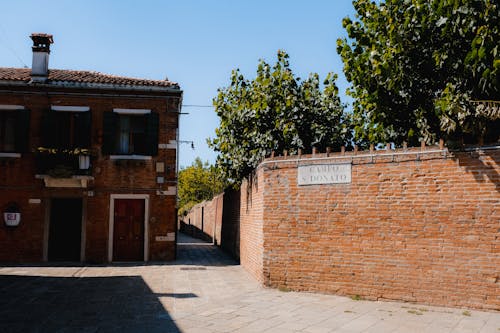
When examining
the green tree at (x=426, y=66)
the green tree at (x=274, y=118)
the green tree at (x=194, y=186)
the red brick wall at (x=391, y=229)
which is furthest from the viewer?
the green tree at (x=194, y=186)

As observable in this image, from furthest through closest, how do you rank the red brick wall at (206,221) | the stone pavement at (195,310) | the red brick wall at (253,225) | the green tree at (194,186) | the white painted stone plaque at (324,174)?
the green tree at (194,186)
the red brick wall at (206,221)
the red brick wall at (253,225)
the white painted stone plaque at (324,174)
the stone pavement at (195,310)

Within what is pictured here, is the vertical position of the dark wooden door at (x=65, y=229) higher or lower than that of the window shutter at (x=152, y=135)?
lower

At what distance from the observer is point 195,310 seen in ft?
24.1

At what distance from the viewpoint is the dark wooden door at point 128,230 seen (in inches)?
560

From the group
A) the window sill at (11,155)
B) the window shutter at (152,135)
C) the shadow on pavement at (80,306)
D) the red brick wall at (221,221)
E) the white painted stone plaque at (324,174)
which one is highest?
the window shutter at (152,135)

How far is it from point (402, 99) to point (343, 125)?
144 inches

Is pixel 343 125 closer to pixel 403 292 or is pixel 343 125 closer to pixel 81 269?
pixel 403 292

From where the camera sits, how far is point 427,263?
295 inches

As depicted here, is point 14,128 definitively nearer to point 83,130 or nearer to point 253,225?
point 83,130

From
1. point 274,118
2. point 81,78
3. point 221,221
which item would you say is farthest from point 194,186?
A: point 274,118

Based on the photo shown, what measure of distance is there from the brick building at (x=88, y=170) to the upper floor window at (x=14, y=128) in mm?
31

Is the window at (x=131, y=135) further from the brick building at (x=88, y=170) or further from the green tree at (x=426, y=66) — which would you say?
the green tree at (x=426, y=66)

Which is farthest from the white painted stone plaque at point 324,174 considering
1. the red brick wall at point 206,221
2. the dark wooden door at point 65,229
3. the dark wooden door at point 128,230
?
the red brick wall at point 206,221

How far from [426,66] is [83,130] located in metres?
10.8
